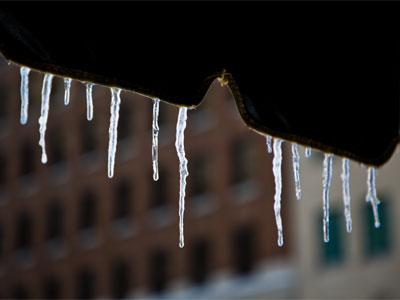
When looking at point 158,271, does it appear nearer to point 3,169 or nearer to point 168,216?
point 168,216

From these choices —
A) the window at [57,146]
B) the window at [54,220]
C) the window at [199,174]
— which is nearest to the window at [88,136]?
the window at [57,146]

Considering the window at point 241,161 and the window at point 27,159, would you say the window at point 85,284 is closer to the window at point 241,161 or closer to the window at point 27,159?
Result: the window at point 27,159

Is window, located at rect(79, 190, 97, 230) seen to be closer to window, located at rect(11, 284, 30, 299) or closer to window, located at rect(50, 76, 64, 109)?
window, located at rect(11, 284, 30, 299)

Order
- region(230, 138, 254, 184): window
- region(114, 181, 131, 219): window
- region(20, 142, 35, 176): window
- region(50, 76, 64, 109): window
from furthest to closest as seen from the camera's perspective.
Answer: region(20, 142, 35, 176): window < region(50, 76, 64, 109): window < region(114, 181, 131, 219): window < region(230, 138, 254, 184): window

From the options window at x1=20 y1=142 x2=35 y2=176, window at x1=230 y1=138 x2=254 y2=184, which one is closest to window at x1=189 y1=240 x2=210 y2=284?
window at x1=230 y1=138 x2=254 y2=184

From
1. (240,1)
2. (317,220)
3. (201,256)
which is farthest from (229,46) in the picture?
(201,256)

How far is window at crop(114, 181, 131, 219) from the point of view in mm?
38500

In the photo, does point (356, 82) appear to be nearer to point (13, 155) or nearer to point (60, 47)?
point (60, 47)

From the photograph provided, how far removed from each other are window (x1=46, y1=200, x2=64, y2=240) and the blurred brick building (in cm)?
5

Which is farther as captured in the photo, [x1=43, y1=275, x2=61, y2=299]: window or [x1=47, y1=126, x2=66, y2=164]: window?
[x1=47, y1=126, x2=66, y2=164]: window

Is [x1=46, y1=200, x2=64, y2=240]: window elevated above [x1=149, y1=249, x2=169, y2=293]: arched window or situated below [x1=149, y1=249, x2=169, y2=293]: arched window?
above

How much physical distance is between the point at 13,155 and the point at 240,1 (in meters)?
41.7

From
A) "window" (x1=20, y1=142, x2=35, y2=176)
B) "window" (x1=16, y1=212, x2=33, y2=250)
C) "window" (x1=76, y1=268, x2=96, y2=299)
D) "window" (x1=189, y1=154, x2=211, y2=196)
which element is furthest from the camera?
"window" (x1=20, y1=142, x2=35, y2=176)

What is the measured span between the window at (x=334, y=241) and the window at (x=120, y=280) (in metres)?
9.61
